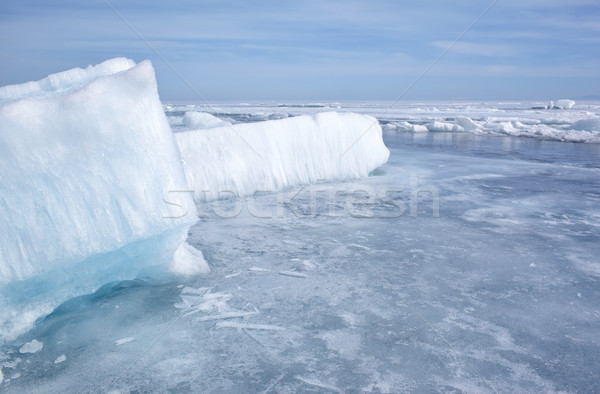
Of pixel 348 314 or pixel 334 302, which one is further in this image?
pixel 334 302

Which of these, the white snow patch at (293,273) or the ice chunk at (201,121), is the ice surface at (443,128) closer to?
the ice chunk at (201,121)

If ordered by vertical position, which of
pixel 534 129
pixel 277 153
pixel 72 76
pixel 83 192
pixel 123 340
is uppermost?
pixel 72 76

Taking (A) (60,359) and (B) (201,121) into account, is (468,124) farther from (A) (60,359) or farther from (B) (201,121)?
(A) (60,359)

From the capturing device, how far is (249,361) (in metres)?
2.13

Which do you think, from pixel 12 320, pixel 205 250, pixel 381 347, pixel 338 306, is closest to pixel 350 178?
pixel 205 250

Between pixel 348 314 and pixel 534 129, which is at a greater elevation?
pixel 348 314

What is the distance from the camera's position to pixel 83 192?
2.53m

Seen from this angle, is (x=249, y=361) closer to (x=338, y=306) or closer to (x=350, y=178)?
(x=338, y=306)

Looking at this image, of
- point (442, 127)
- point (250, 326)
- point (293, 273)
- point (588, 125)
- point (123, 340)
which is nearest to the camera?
point (123, 340)

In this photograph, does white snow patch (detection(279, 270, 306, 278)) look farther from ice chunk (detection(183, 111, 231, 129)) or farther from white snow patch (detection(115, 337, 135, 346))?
ice chunk (detection(183, 111, 231, 129))

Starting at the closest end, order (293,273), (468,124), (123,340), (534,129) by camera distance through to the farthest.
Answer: (123,340) < (293,273) < (534,129) < (468,124)

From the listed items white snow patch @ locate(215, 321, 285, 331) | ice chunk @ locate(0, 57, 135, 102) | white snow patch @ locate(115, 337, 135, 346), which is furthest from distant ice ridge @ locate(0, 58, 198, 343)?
ice chunk @ locate(0, 57, 135, 102)

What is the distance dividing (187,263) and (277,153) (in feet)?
10.6

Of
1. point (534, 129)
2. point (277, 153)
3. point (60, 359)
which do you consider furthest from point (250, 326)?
point (534, 129)
